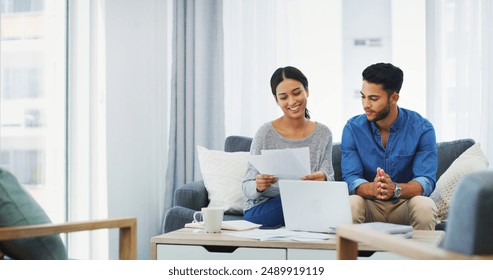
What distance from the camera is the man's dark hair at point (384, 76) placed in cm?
300

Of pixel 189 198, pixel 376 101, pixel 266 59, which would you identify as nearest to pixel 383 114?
pixel 376 101

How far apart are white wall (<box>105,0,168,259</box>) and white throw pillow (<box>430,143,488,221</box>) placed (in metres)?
1.87

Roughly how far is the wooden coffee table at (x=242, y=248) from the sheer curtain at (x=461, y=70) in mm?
1755

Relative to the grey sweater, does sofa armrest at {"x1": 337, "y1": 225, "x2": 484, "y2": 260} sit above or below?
below

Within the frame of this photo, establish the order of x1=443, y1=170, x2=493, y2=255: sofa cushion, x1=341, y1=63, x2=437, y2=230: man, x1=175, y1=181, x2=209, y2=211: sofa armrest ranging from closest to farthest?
x1=443, y1=170, x2=493, y2=255: sofa cushion → x1=341, y1=63, x2=437, y2=230: man → x1=175, y1=181, x2=209, y2=211: sofa armrest

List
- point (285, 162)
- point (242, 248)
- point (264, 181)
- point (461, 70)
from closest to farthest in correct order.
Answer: point (242, 248) → point (285, 162) → point (264, 181) → point (461, 70)

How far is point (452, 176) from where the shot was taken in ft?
11.2

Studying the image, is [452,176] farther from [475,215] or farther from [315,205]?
[475,215]

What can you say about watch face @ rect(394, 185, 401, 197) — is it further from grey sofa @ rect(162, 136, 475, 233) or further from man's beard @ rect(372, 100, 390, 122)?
grey sofa @ rect(162, 136, 475, 233)

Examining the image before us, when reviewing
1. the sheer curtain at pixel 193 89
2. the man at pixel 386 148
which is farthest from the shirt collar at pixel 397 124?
the sheer curtain at pixel 193 89

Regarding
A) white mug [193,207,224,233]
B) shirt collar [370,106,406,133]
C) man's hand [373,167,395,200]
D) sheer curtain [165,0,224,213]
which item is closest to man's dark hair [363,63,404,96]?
shirt collar [370,106,406,133]

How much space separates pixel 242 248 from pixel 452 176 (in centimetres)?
158

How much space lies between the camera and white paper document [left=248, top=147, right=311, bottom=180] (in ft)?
8.24
